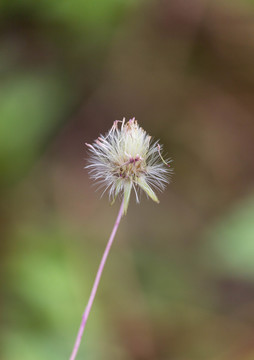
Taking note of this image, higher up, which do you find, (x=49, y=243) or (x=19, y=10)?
(x=19, y=10)

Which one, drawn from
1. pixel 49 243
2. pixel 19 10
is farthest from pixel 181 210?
pixel 19 10

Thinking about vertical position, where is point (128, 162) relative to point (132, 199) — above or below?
below

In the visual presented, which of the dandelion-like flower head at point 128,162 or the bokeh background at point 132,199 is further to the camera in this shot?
the bokeh background at point 132,199

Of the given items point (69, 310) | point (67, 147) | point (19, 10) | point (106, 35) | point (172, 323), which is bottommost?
point (69, 310)

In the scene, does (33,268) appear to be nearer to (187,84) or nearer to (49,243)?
(49,243)

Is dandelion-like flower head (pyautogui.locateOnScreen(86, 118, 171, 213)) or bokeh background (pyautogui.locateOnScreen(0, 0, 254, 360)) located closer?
dandelion-like flower head (pyautogui.locateOnScreen(86, 118, 171, 213))

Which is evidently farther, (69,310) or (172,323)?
(172,323)

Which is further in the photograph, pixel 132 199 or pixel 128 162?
pixel 132 199

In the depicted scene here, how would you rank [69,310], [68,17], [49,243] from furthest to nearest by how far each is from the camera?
[68,17]
[49,243]
[69,310]
